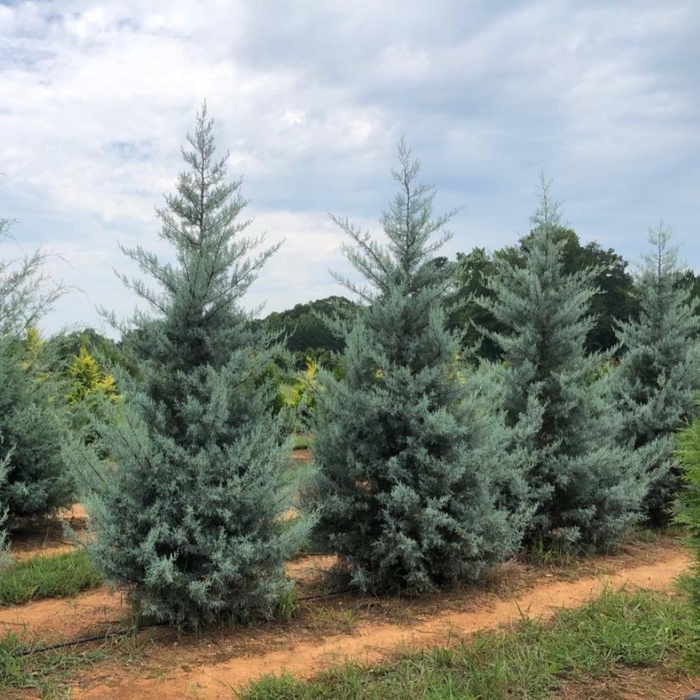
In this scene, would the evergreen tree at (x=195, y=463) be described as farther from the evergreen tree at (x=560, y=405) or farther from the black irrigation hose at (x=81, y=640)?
the evergreen tree at (x=560, y=405)

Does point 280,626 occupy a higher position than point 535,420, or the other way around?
point 535,420

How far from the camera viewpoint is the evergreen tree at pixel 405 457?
5.27 metres

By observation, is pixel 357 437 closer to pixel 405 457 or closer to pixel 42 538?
pixel 405 457

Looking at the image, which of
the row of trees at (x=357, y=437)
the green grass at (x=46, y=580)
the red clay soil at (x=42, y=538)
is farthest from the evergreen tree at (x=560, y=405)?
the red clay soil at (x=42, y=538)

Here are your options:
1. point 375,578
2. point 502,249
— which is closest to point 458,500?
point 375,578

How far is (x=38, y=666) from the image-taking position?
392 cm

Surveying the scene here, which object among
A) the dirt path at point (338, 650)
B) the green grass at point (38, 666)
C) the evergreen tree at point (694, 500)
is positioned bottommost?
the dirt path at point (338, 650)

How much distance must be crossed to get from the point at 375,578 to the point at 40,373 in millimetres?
4983

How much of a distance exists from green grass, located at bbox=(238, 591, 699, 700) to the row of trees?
910 millimetres

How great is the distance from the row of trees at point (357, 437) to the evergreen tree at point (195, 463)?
0.5 inches

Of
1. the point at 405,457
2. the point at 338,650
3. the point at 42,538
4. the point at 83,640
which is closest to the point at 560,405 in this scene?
the point at 405,457

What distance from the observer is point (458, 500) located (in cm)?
543

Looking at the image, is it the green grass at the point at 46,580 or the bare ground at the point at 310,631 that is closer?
the bare ground at the point at 310,631

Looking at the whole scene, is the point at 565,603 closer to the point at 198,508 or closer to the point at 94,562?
the point at 198,508
